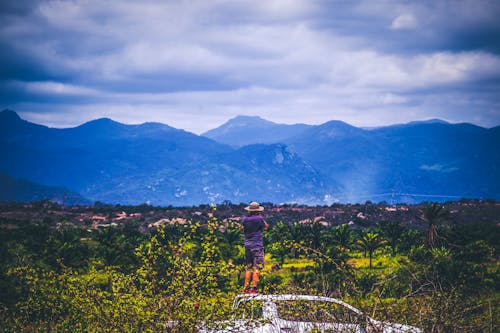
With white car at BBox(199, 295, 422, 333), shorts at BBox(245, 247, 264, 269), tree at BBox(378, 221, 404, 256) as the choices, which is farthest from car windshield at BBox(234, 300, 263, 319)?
tree at BBox(378, 221, 404, 256)

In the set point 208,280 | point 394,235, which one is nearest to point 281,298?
point 208,280

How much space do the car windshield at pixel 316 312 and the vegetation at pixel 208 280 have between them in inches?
11.7

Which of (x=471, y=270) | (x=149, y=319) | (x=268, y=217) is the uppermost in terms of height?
(x=149, y=319)

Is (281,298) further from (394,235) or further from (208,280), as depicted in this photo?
(394,235)

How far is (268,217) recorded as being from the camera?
56875mm

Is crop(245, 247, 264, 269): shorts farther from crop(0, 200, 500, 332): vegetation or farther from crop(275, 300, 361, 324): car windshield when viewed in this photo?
crop(275, 300, 361, 324): car windshield

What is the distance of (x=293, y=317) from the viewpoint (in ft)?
25.3

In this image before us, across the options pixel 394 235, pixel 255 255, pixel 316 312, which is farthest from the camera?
pixel 394 235

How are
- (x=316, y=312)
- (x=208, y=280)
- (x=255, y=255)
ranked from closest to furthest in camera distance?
(x=316, y=312)
(x=208, y=280)
(x=255, y=255)

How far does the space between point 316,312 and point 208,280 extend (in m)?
1.95

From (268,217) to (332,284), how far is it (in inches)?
1643

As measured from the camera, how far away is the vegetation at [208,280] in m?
8.11

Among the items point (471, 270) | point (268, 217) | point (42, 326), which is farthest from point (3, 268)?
point (268, 217)

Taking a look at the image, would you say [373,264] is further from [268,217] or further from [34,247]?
[268,217]
